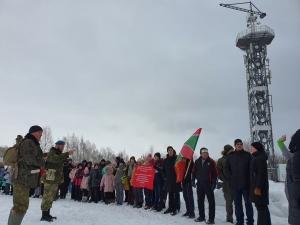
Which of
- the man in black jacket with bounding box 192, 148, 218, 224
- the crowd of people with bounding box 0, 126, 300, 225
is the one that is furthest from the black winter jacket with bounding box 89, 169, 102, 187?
the man in black jacket with bounding box 192, 148, 218, 224

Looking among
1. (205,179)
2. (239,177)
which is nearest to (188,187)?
(205,179)

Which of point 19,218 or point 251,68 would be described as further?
point 251,68

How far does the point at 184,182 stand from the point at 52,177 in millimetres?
3910

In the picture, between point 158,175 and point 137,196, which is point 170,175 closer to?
point 158,175

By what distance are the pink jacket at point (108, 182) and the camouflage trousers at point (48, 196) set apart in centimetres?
476

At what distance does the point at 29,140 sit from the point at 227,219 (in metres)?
5.67

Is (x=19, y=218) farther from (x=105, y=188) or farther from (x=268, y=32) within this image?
(x=268, y=32)

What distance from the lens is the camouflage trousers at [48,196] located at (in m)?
6.88

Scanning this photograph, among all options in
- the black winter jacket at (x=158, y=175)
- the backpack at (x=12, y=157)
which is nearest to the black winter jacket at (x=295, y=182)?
the backpack at (x=12, y=157)

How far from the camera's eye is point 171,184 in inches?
342

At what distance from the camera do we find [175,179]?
872cm

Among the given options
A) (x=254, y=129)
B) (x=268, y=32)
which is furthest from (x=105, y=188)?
(x=268, y=32)

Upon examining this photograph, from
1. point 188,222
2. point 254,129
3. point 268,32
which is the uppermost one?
point 268,32

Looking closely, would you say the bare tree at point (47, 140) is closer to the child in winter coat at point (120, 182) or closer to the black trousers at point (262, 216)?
the child in winter coat at point (120, 182)
